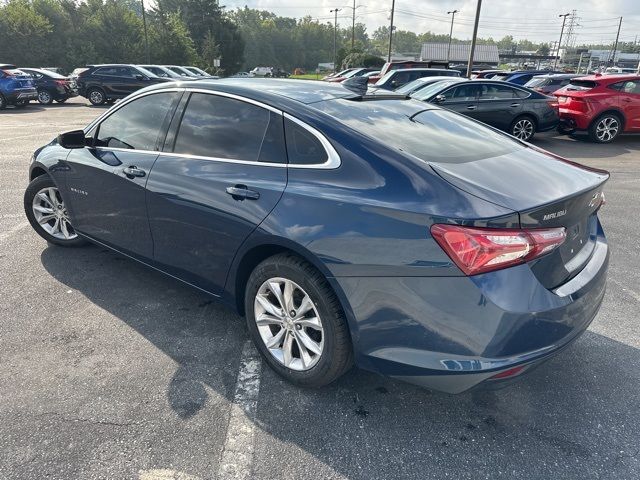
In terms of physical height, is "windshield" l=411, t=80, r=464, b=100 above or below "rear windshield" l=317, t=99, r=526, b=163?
below

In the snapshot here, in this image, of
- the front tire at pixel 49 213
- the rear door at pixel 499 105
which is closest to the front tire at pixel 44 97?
the rear door at pixel 499 105

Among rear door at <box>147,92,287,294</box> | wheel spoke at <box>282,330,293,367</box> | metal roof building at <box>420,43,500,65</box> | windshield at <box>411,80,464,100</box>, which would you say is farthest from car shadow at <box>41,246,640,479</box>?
metal roof building at <box>420,43,500,65</box>

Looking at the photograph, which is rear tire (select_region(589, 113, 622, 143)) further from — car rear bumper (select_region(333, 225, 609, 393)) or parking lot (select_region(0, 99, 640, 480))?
car rear bumper (select_region(333, 225, 609, 393))

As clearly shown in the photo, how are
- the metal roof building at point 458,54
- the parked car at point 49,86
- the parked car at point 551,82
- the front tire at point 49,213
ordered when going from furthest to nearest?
the metal roof building at point 458,54 → the parked car at point 49,86 → the parked car at point 551,82 → the front tire at point 49,213

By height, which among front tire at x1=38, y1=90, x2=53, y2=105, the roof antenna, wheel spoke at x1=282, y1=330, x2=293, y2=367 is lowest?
front tire at x1=38, y1=90, x2=53, y2=105

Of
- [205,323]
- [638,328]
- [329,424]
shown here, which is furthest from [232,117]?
[638,328]

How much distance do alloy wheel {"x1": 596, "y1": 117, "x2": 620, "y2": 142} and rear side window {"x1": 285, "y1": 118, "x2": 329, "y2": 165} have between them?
11754 mm

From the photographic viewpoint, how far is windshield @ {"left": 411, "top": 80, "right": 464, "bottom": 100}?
426 inches

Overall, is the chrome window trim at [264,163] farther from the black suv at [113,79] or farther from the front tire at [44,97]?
the front tire at [44,97]

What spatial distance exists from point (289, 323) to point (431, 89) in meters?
9.72

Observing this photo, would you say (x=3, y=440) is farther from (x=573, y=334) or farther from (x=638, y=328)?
(x=638, y=328)

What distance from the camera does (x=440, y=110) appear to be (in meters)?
3.39

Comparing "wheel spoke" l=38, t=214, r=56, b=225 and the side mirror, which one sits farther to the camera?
"wheel spoke" l=38, t=214, r=56, b=225

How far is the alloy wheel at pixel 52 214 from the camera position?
14.4 feet
